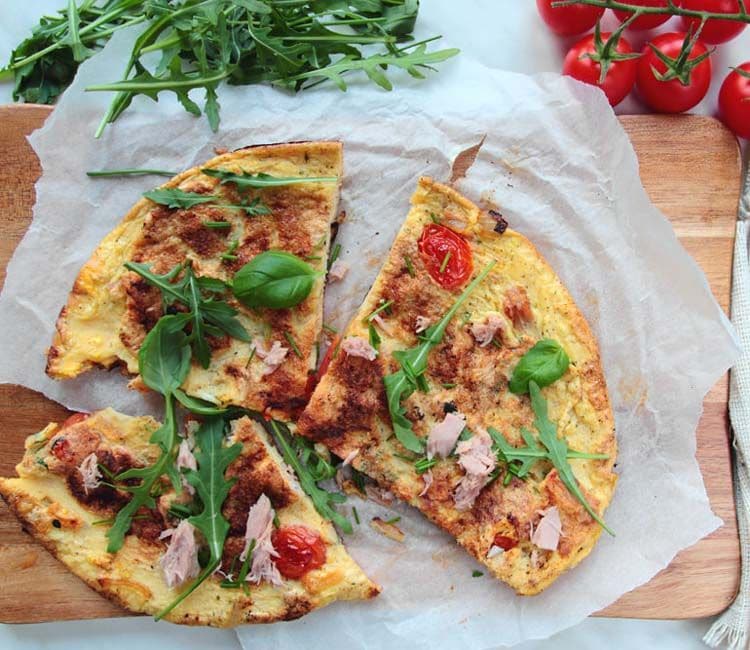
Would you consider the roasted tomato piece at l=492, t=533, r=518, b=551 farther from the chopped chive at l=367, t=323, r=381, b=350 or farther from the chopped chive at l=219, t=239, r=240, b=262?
the chopped chive at l=219, t=239, r=240, b=262

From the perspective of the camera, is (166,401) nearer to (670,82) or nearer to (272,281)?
(272,281)

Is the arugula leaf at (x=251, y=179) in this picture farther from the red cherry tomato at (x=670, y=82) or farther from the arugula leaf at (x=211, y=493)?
the red cherry tomato at (x=670, y=82)

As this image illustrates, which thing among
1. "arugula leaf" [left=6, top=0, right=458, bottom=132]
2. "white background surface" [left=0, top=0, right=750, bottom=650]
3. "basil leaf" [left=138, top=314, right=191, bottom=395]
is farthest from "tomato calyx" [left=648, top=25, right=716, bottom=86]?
"basil leaf" [left=138, top=314, right=191, bottom=395]

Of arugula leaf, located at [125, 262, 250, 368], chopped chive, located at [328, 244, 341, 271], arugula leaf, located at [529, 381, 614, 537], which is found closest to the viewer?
arugula leaf, located at [529, 381, 614, 537]

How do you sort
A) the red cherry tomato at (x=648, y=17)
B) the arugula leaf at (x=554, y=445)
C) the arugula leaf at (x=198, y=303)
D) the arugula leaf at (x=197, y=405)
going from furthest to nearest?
the red cherry tomato at (x=648, y=17), the arugula leaf at (x=197, y=405), the arugula leaf at (x=198, y=303), the arugula leaf at (x=554, y=445)

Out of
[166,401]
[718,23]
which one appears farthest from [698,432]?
[166,401]

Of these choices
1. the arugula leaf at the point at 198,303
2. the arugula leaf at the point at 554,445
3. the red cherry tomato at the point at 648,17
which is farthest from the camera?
the red cherry tomato at the point at 648,17

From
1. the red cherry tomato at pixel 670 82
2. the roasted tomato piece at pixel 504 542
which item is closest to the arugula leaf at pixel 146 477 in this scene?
the roasted tomato piece at pixel 504 542
